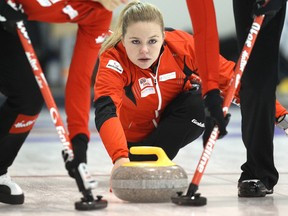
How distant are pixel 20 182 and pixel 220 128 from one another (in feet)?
4.18

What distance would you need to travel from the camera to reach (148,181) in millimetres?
2666

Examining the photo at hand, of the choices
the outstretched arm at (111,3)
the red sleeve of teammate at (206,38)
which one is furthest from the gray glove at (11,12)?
the red sleeve of teammate at (206,38)

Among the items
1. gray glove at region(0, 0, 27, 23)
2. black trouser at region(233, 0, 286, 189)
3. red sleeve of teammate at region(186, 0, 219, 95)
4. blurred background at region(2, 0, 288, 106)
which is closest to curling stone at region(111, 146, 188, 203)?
red sleeve of teammate at region(186, 0, 219, 95)

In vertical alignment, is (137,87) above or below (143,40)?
below

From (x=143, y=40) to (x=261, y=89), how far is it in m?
0.53

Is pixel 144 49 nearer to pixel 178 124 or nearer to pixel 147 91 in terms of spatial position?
pixel 147 91

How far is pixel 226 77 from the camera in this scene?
339 cm

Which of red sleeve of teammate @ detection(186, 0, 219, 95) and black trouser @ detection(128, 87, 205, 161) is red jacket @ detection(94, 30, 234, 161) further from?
red sleeve of teammate @ detection(186, 0, 219, 95)

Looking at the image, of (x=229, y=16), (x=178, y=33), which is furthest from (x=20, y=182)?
(x=229, y=16)

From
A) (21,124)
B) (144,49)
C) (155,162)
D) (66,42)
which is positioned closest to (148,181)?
(155,162)

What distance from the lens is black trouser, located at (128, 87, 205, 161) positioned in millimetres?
3523

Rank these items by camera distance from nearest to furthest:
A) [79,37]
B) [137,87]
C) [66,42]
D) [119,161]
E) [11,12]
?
[11,12], [79,37], [119,161], [137,87], [66,42]

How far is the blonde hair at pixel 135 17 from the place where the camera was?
10.2 feet

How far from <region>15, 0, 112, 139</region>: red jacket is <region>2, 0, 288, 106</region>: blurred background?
20.1 ft
